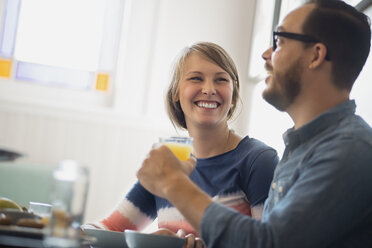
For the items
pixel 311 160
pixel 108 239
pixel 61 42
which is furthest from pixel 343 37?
pixel 61 42

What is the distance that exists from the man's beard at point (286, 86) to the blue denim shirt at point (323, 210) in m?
0.20

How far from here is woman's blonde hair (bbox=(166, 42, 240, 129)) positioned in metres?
1.80

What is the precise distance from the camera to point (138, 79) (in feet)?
11.0

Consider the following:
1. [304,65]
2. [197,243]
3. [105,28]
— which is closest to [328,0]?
[304,65]

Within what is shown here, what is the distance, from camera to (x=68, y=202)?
799 mm

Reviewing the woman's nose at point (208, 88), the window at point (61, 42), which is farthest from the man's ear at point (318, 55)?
the window at point (61, 42)

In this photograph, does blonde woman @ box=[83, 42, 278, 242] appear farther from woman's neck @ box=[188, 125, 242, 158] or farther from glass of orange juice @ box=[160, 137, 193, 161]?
glass of orange juice @ box=[160, 137, 193, 161]

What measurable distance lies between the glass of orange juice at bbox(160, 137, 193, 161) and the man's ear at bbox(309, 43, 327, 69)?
0.35 m

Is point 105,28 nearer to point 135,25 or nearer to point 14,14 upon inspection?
point 135,25

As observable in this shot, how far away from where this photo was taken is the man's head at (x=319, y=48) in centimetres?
115

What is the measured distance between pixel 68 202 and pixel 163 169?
11.7 inches

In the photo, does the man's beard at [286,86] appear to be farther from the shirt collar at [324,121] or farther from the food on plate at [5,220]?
the food on plate at [5,220]

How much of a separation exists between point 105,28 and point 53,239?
2.90 m

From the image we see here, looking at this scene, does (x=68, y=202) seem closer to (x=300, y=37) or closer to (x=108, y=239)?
(x=108, y=239)
